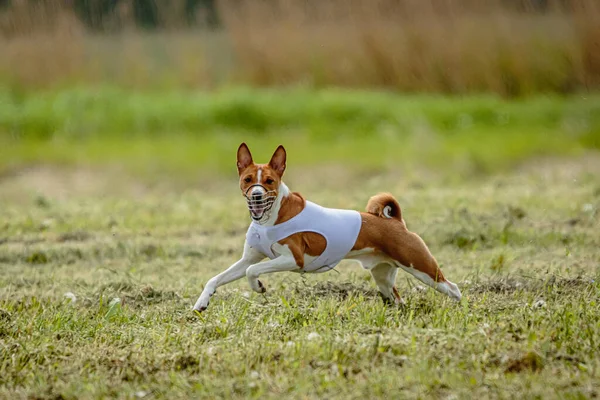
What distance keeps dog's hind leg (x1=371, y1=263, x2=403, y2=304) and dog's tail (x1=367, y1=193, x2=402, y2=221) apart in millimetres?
307

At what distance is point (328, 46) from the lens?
15133 mm

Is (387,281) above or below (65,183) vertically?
below

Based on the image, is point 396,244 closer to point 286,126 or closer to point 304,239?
point 304,239

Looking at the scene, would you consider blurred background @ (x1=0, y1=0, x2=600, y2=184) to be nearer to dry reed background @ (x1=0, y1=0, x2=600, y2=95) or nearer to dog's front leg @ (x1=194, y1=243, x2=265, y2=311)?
dry reed background @ (x1=0, y1=0, x2=600, y2=95)

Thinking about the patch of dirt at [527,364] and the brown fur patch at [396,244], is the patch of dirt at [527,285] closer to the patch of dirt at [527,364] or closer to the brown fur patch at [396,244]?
the brown fur patch at [396,244]

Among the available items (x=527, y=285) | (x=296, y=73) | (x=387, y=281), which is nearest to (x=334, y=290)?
(x=387, y=281)

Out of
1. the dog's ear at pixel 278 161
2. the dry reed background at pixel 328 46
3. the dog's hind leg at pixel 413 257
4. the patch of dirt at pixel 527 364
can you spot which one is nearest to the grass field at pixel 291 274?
the patch of dirt at pixel 527 364

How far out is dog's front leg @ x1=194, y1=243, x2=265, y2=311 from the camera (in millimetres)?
5668

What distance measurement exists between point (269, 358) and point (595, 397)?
59.5 inches

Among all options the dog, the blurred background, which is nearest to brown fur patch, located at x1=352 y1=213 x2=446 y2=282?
the dog

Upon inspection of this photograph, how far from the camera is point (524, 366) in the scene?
462 cm

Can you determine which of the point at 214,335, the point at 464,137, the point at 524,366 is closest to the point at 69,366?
the point at 214,335

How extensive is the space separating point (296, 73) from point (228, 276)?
9.84 m

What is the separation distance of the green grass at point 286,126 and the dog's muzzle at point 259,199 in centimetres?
705
